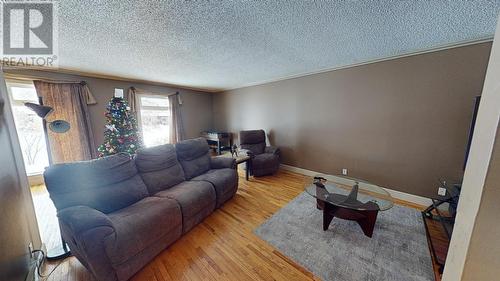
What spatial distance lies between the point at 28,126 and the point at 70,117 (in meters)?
0.77

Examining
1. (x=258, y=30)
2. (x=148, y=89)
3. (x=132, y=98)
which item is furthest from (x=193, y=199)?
(x=148, y=89)

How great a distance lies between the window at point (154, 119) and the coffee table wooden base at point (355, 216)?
4406mm

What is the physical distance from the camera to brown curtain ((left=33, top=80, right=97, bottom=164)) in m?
3.08

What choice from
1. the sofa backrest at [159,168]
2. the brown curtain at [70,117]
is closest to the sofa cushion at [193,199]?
the sofa backrest at [159,168]

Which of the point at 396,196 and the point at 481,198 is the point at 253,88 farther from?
the point at 481,198

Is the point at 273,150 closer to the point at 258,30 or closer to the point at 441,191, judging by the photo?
the point at 258,30

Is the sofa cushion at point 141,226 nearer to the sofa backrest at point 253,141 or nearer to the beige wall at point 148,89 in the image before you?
the sofa backrest at point 253,141

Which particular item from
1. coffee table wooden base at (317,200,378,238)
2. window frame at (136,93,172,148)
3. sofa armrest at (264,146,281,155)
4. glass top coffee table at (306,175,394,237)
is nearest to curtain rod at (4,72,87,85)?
window frame at (136,93,172,148)

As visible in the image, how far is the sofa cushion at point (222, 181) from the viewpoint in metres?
2.34

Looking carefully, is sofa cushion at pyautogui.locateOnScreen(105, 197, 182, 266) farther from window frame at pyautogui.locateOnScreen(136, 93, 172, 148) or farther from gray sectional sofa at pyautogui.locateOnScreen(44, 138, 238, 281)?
window frame at pyautogui.locateOnScreen(136, 93, 172, 148)

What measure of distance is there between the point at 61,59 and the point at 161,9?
93.1 inches

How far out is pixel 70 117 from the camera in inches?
129

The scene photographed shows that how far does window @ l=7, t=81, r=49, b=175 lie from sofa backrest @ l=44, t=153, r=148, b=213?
2606 millimetres

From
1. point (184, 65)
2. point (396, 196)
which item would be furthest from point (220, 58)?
point (396, 196)
